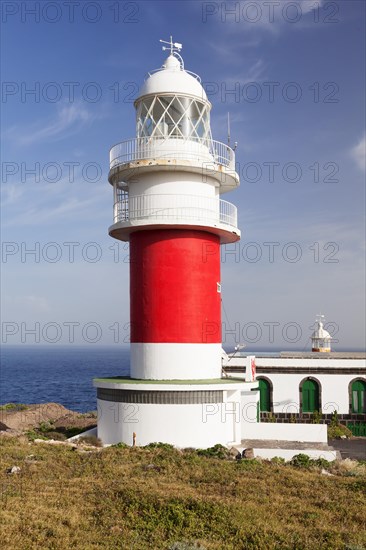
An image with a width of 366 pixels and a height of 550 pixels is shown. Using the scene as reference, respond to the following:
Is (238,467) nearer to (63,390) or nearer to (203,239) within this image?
(203,239)

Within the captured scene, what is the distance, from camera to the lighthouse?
2052 cm

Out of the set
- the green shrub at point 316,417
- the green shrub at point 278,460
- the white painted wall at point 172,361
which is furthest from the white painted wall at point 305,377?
the green shrub at point 278,460

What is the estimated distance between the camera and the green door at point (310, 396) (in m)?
31.4

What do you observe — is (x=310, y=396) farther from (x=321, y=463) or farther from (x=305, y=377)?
(x=321, y=463)

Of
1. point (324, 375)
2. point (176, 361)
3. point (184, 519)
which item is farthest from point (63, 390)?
point (184, 519)

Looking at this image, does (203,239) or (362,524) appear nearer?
(362,524)

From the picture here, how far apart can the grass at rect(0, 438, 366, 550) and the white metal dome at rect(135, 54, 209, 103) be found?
13.0m

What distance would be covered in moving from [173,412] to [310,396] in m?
13.4

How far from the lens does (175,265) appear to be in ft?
70.9

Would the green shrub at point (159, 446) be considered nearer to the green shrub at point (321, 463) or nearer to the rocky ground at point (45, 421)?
the green shrub at point (321, 463)

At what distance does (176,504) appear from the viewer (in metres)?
12.7

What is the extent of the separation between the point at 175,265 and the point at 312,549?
12.5 m

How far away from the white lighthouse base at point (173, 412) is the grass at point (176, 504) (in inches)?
92.7

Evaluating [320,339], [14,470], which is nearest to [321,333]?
[320,339]
